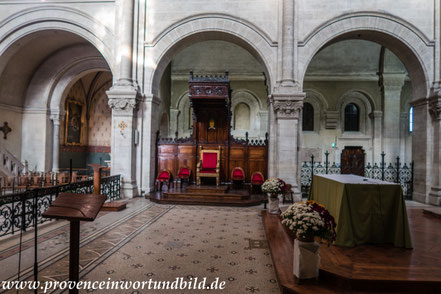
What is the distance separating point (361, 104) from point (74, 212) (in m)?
16.8

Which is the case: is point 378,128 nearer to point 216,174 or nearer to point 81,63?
point 216,174

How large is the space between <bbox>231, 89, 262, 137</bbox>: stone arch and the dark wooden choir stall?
5.18 m

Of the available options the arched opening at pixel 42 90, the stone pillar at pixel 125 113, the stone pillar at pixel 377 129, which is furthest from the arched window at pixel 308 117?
the arched opening at pixel 42 90

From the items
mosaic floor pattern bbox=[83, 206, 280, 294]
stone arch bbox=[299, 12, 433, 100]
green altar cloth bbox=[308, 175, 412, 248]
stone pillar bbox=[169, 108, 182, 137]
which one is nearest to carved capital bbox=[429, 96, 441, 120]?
stone arch bbox=[299, 12, 433, 100]

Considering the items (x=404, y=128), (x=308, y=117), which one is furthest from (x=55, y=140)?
(x=404, y=128)

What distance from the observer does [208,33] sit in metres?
9.28

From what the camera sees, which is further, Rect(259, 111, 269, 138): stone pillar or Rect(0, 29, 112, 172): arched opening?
Rect(259, 111, 269, 138): stone pillar

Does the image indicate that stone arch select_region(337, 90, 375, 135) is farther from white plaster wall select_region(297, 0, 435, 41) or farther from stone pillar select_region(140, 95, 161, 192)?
stone pillar select_region(140, 95, 161, 192)

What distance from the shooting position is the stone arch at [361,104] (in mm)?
15419

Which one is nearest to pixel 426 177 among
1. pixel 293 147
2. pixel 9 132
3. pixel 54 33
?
pixel 293 147

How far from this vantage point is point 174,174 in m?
10.2

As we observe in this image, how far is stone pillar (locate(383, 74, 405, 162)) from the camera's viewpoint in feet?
46.7

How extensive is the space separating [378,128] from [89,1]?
1554cm

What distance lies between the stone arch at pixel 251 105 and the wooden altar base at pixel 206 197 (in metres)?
A: 7.71
